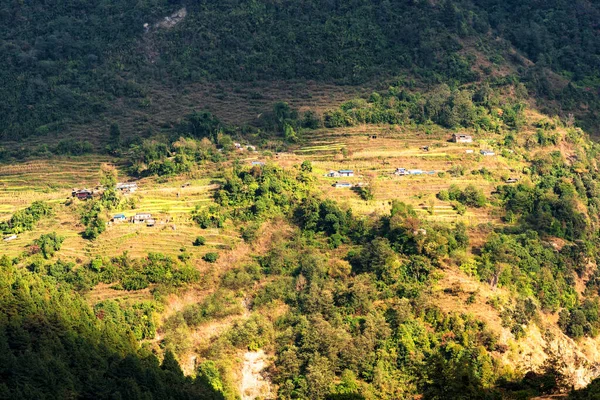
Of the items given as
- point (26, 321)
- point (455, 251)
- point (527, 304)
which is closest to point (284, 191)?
point (455, 251)

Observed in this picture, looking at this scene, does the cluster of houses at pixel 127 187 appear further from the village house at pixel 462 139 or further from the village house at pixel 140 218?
the village house at pixel 462 139

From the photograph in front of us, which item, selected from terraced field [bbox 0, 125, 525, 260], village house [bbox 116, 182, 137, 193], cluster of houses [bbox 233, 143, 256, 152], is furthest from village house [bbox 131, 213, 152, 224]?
cluster of houses [bbox 233, 143, 256, 152]

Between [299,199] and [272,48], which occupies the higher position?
[272,48]

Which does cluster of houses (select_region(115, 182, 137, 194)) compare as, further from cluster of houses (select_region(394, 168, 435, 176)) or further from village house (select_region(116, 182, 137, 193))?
cluster of houses (select_region(394, 168, 435, 176))

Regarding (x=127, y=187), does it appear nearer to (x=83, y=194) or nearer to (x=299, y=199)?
(x=83, y=194)

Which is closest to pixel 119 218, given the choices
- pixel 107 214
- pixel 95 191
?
pixel 107 214
